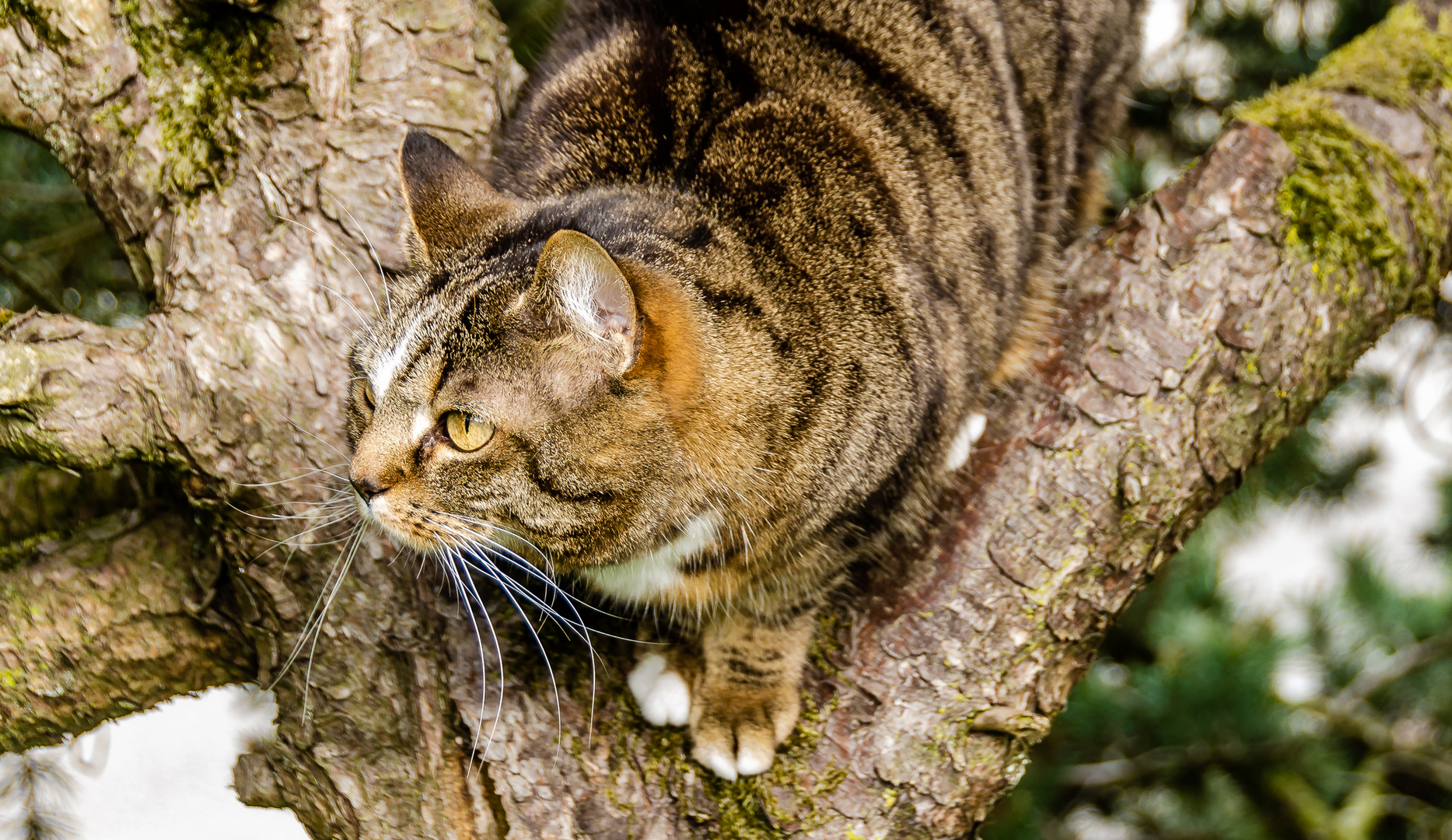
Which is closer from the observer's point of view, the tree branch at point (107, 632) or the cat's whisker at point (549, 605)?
the cat's whisker at point (549, 605)

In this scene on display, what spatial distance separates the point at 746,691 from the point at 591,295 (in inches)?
27.5

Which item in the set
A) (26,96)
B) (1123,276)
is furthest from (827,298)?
(26,96)

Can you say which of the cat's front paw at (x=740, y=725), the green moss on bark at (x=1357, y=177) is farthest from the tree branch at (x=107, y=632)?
the green moss on bark at (x=1357, y=177)

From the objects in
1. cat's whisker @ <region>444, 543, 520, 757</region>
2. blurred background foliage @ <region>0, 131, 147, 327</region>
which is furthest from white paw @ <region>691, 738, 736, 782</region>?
blurred background foliage @ <region>0, 131, 147, 327</region>

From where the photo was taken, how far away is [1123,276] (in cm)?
162

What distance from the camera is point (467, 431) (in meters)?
1.23

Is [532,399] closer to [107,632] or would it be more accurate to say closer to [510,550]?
[510,550]

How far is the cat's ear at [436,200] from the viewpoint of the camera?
4.46 ft

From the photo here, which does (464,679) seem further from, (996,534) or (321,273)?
(996,534)

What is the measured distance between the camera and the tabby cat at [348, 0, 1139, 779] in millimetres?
1221

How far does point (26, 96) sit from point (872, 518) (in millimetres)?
1469

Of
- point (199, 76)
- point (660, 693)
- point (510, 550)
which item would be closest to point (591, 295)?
point (510, 550)

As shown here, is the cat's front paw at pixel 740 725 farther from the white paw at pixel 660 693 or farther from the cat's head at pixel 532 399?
the cat's head at pixel 532 399

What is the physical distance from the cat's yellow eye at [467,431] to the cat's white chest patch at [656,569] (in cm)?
27
